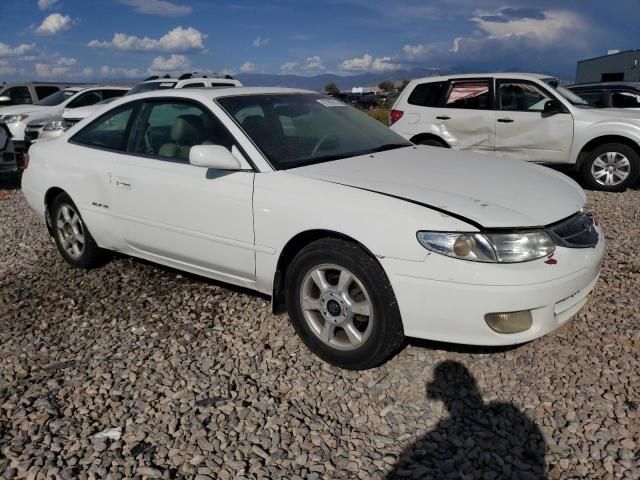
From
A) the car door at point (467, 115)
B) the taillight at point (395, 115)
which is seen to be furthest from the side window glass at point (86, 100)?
the car door at point (467, 115)

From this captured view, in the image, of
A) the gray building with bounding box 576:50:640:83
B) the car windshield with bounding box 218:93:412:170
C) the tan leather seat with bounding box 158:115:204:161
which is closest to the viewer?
the car windshield with bounding box 218:93:412:170

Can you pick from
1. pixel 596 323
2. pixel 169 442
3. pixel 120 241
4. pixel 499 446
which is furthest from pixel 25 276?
→ pixel 596 323

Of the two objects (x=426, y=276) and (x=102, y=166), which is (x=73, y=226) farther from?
(x=426, y=276)

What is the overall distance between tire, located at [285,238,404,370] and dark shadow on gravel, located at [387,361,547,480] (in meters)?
0.43

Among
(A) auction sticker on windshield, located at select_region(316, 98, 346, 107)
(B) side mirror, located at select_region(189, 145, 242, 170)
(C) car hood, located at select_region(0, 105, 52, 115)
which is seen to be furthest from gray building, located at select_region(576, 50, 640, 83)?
(B) side mirror, located at select_region(189, 145, 242, 170)

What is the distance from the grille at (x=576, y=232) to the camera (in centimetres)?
291

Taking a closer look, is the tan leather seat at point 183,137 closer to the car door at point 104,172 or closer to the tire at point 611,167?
the car door at point 104,172

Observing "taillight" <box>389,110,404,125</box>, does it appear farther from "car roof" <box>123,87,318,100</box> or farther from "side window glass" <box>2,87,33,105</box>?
"side window glass" <box>2,87,33,105</box>

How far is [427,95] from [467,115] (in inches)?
30.3

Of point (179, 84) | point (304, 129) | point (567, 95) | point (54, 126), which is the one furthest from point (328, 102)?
point (54, 126)

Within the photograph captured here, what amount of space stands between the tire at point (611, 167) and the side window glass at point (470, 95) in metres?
1.71

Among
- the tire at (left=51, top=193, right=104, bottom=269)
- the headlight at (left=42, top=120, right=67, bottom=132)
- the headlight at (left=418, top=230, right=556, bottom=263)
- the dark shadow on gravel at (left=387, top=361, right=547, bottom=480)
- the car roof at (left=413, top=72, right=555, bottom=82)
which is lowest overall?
the dark shadow on gravel at (left=387, top=361, right=547, bottom=480)

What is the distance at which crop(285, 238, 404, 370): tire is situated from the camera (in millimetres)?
2908

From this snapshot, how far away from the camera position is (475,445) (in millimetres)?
2562
